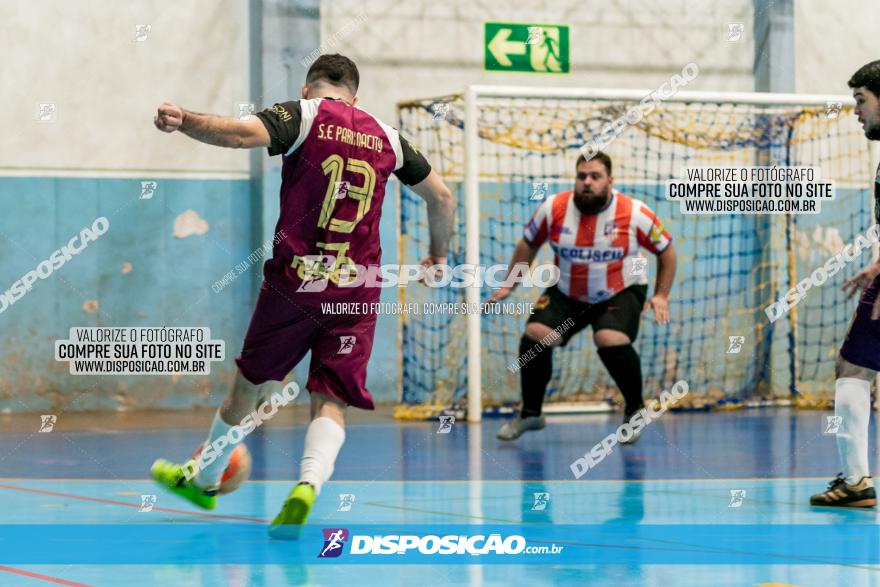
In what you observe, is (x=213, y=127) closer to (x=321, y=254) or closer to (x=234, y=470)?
(x=321, y=254)

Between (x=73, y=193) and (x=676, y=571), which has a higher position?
(x=73, y=193)

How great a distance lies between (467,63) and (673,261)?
434 centimetres

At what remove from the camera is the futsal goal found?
11070 mm

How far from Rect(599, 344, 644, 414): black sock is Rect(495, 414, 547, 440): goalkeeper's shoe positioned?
0.60 meters

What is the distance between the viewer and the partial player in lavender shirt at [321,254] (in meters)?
4.47

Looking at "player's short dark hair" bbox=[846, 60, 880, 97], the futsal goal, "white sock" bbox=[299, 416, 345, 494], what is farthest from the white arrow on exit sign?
"white sock" bbox=[299, 416, 345, 494]

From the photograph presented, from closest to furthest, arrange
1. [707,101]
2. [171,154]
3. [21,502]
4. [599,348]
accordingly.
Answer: [21,502] < [599,348] < [707,101] < [171,154]

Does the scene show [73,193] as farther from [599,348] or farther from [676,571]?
[676,571]

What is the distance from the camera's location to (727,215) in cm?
1215

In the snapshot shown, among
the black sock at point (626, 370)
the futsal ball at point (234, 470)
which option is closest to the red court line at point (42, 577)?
the futsal ball at point (234, 470)

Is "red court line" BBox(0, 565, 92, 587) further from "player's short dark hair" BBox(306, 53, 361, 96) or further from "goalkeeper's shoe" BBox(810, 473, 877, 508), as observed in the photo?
"goalkeeper's shoe" BBox(810, 473, 877, 508)

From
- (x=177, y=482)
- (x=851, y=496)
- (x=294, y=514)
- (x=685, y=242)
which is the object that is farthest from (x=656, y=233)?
(x=294, y=514)

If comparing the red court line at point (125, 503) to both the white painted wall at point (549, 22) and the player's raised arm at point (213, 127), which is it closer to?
the player's raised arm at point (213, 127)

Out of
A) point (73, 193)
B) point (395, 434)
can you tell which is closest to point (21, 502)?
point (395, 434)
